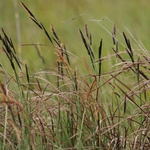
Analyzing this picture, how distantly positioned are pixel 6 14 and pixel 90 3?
3.47 feet

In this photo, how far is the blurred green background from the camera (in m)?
5.47

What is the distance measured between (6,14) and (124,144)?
464cm

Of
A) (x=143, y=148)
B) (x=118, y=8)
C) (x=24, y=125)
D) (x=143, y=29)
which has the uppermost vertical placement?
(x=118, y=8)

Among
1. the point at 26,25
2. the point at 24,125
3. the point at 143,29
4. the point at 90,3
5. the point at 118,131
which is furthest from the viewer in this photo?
the point at 90,3

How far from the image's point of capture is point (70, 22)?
6203 mm

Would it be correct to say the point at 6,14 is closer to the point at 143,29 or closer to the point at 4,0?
the point at 4,0

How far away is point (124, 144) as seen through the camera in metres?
2.16

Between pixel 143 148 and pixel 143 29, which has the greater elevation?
pixel 143 29

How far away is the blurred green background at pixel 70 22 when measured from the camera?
18.0 ft

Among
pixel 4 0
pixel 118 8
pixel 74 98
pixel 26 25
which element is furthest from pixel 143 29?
pixel 74 98

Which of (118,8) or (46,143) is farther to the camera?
(118,8)

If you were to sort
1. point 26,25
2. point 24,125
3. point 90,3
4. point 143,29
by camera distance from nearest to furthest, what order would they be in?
point 24,125 → point 143,29 → point 26,25 → point 90,3

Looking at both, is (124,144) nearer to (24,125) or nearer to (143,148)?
(143,148)

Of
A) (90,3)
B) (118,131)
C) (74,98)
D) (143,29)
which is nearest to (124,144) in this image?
(118,131)
